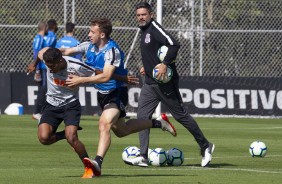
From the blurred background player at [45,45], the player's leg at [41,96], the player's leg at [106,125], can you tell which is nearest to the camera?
the player's leg at [106,125]

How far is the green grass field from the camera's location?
477 inches

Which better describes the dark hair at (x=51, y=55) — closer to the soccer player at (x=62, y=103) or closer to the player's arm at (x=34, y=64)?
the soccer player at (x=62, y=103)

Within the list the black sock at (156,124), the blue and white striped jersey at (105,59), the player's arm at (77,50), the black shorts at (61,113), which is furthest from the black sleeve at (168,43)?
the black shorts at (61,113)

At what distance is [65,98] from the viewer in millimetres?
12781

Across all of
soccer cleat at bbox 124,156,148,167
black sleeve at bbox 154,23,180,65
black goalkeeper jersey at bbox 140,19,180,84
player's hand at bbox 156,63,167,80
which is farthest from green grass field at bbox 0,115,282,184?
black sleeve at bbox 154,23,180,65

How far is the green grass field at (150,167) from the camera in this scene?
477 inches

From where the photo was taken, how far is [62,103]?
12.8m

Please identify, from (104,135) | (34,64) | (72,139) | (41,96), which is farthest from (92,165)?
(41,96)

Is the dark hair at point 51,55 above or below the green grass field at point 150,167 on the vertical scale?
above

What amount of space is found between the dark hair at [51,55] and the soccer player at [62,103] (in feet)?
0.17

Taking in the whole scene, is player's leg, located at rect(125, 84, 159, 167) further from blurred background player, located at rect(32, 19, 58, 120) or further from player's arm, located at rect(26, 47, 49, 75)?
blurred background player, located at rect(32, 19, 58, 120)

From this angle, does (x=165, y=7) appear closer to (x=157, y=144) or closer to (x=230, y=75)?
(x=230, y=75)

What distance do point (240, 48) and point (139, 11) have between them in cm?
1523

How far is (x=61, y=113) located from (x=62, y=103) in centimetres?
13
